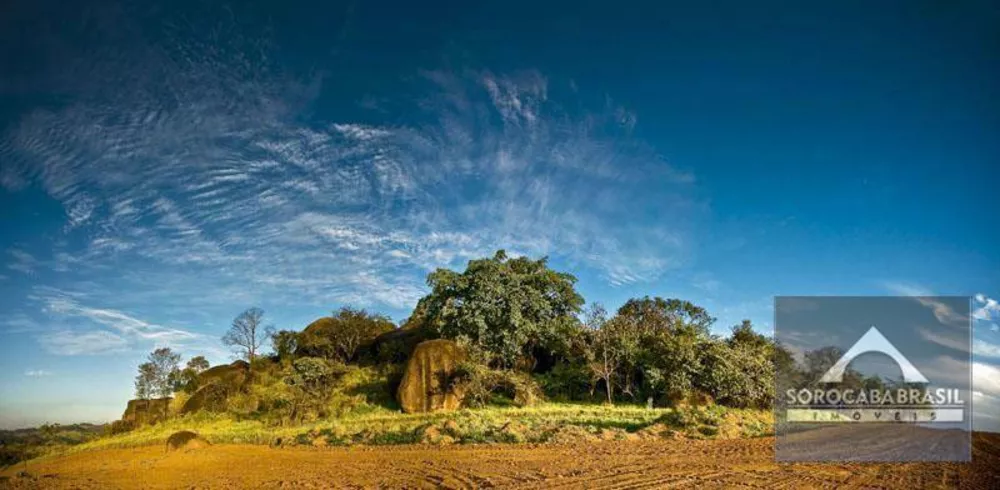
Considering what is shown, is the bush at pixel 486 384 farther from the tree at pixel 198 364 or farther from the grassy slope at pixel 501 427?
the tree at pixel 198 364

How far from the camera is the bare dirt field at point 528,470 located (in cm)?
1056

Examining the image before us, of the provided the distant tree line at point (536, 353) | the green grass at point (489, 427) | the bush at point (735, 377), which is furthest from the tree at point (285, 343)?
the bush at point (735, 377)

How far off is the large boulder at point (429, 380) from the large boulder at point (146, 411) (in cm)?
2187

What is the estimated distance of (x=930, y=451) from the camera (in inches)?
597

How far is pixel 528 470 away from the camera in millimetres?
11930

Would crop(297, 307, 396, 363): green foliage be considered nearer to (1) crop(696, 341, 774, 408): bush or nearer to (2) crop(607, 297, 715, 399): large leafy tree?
(2) crop(607, 297, 715, 399): large leafy tree

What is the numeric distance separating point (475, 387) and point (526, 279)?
9.65m

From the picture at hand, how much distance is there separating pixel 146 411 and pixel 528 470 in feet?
132

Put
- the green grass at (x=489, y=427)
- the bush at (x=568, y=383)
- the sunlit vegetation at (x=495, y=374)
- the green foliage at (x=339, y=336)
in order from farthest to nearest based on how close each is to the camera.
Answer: the green foliage at (x=339, y=336)
the bush at (x=568, y=383)
the sunlit vegetation at (x=495, y=374)
the green grass at (x=489, y=427)

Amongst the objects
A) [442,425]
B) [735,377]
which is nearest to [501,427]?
[442,425]

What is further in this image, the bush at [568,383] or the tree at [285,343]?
the tree at [285,343]

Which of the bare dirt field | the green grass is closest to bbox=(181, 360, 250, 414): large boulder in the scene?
the green grass

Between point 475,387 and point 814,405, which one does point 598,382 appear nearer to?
point 475,387

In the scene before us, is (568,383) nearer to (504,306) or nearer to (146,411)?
(504,306)
